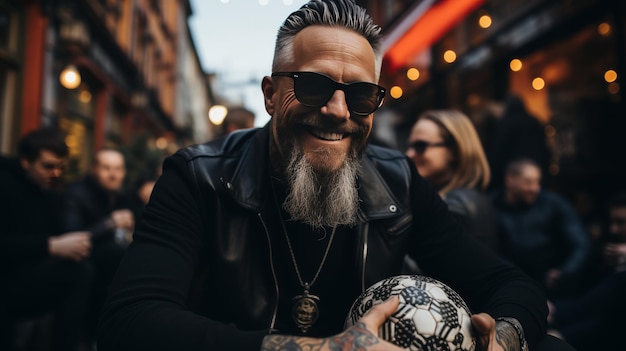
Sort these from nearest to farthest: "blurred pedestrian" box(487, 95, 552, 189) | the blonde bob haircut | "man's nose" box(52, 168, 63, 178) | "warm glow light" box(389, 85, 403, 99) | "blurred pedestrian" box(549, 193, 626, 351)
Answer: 1. "blurred pedestrian" box(549, 193, 626, 351)
2. the blonde bob haircut
3. "man's nose" box(52, 168, 63, 178)
4. "blurred pedestrian" box(487, 95, 552, 189)
5. "warm glow light" box(389, 85, 403, 99)

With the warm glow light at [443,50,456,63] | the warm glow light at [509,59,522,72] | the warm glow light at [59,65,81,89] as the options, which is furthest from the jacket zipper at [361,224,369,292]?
the warm glow light at [443,50,456,63]

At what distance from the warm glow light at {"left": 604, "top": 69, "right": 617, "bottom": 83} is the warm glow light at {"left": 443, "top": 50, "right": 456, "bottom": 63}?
440 cm

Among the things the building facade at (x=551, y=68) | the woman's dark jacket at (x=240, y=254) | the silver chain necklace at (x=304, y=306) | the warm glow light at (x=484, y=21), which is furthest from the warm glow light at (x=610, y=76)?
the silver chain necklace at (x=304, y=306)

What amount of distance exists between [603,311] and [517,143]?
275cm

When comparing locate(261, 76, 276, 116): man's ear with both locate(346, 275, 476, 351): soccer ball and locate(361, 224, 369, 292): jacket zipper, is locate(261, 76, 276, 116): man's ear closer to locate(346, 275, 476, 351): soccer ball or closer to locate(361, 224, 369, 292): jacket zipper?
locate(361, 224, 369, 292): jacket zipper

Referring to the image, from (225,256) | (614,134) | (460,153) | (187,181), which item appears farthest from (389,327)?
(614,134)

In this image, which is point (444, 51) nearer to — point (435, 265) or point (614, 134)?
point (614, 134)

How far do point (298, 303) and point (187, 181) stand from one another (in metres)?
0.68

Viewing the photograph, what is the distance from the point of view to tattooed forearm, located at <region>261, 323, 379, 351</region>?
54.6 inches

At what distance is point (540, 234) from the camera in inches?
176

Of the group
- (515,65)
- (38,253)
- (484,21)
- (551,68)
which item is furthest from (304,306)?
(484,21)

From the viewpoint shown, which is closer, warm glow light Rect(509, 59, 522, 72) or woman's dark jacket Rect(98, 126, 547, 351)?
woman's dark jacket Rect(98, 126, 547, 351)

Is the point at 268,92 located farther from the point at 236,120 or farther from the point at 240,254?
the point at 236,120

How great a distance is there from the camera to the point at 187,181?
76.6 inches
